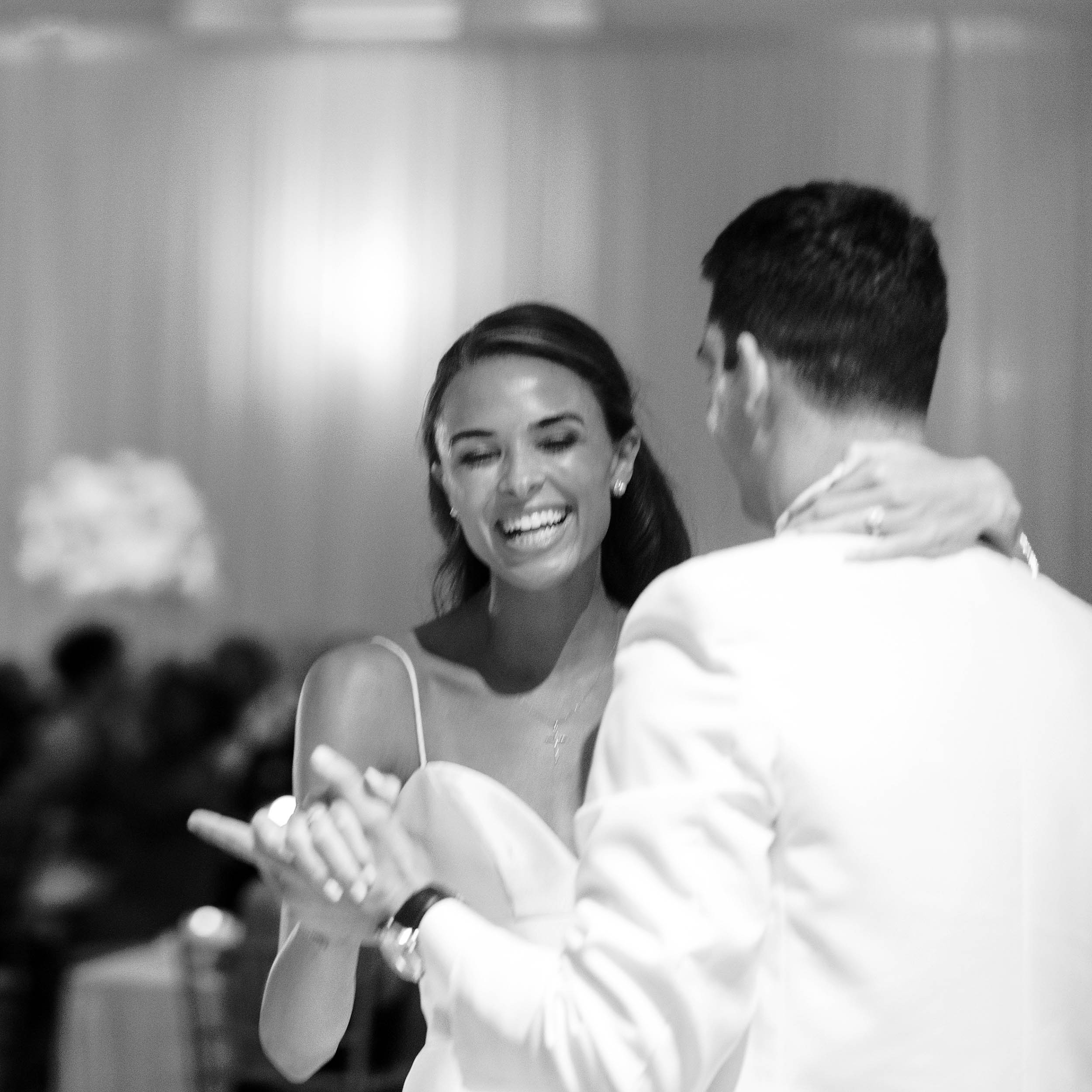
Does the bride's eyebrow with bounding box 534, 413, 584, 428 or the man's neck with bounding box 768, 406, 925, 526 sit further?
the bride's eyebrow with bounding box 534, 413, 584, 428

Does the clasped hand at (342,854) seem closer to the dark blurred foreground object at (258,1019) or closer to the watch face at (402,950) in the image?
the watch face at (402,950)

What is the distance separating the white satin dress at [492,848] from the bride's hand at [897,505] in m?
0.69

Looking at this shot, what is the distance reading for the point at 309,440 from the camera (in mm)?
9859

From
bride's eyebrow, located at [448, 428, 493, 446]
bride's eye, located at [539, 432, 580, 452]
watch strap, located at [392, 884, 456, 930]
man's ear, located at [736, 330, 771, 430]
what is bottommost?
watch strap, located at [392, 884, 456, 930]

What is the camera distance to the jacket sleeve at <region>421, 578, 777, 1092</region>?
1199mm

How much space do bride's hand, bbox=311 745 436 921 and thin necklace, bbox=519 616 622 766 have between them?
1.81ft

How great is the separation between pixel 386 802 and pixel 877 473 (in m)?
0.52

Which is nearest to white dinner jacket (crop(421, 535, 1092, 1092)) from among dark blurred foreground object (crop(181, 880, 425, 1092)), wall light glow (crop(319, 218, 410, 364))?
dark blurred foreground object (crop(181, 880, 425, 1092))

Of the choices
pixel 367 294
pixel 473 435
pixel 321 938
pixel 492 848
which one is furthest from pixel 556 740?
pixel 367 294

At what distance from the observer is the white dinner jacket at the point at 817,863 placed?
3.98 feet

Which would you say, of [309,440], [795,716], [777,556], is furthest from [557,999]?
[309,440]

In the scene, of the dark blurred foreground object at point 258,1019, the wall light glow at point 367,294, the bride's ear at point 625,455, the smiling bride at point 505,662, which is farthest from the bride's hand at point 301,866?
the wall light glow at point 367,294

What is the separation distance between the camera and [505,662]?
2.08 m

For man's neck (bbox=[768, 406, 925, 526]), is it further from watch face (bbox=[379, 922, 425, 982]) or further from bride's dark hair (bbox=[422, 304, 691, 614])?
bride's dark hair (bbox=[422, 304, 691, 614])
